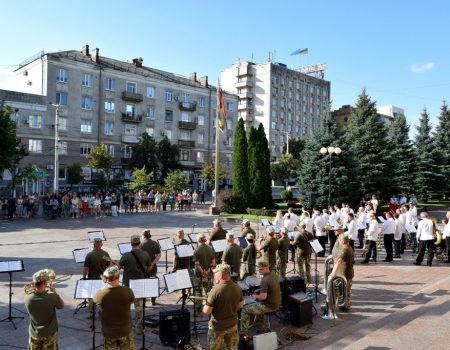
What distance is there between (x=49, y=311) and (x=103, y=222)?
21.9 m

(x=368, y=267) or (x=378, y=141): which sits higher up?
(x=378, y=141)

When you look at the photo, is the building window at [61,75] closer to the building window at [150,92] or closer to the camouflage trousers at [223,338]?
the building window at [150,92]

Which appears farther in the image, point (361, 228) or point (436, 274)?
point (361, 228)

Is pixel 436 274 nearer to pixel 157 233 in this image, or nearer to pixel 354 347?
pixel 354 347

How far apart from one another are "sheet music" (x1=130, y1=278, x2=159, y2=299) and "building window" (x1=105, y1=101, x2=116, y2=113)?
48182 millimetres

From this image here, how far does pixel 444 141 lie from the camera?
1861 inches

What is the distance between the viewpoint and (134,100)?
5456 cm

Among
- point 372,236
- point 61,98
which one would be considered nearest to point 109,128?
point 61,98

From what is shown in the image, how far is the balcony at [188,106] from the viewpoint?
59897 mm

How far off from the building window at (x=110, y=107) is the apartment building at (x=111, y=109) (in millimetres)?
100

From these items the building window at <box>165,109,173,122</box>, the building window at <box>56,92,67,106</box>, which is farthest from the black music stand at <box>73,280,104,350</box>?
the building window at <box>165,109,173,122</box>

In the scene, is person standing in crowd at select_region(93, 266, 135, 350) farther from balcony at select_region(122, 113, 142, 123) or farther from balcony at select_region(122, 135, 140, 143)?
balcony at select_region(122, 113, 142, 123)

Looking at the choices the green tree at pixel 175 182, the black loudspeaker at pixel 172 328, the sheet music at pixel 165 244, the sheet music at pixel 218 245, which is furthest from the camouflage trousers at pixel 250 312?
the green tree at pixel 175 182

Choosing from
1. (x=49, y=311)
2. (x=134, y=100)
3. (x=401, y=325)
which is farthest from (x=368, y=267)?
(x=134, y=100)
